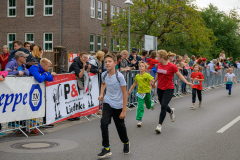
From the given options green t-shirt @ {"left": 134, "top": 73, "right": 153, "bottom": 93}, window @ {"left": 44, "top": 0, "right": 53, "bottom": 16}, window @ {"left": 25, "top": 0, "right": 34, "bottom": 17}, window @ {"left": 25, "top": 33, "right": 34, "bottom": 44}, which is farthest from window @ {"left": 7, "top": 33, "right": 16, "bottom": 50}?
green t-shirt @ {"left": 134, "top": 73, "right": 153, "bottom": 93}

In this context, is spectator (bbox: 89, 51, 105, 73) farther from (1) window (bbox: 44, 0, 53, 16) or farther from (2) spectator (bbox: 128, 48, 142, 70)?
(1) window (bbox: 44, 0, 53, 16)

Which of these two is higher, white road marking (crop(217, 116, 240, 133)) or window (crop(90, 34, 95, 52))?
window (crop(90, 34, 95, 52))

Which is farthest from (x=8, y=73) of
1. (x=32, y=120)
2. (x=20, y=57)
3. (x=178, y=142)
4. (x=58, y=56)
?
(x=58, y=56)

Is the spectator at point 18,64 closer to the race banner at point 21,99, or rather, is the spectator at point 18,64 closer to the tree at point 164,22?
the race banner at point 21,99

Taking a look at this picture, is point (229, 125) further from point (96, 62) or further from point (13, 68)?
point (13, 68)

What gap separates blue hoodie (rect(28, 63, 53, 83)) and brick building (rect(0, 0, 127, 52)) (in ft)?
92.8

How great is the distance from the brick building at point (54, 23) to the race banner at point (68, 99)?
25.9 m

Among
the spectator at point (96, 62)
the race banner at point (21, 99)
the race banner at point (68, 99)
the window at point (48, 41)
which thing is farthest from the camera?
the window at point (48, 41)

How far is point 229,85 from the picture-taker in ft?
65.6

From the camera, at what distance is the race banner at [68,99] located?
982 centimetres

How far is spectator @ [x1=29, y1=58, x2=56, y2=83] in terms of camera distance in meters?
9.17

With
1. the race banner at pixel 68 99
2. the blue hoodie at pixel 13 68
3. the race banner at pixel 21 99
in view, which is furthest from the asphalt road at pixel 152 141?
the blue hoodie at pixel 13 68

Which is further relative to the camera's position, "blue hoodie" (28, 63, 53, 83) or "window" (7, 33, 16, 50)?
"window" (7, 33, 16, 50)

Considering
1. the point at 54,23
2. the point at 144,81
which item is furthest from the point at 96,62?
the point at 54,23
